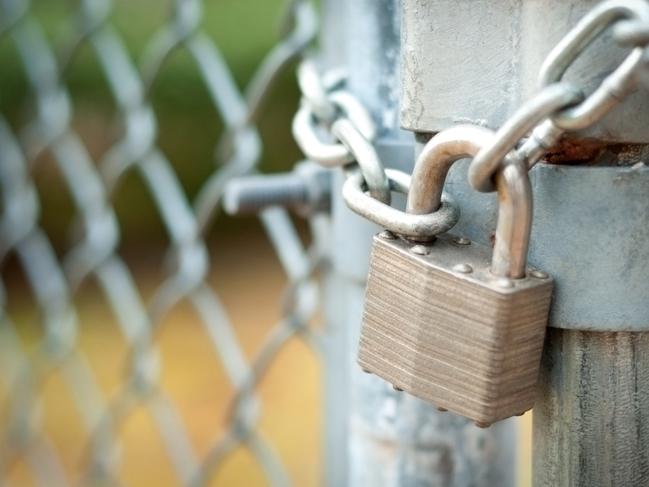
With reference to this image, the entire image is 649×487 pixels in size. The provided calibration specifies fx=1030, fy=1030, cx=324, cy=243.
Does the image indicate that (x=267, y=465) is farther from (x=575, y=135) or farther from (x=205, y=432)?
(x=205, y=432)

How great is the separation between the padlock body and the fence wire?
0.35m

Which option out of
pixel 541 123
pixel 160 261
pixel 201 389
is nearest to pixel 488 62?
pixel 541 123

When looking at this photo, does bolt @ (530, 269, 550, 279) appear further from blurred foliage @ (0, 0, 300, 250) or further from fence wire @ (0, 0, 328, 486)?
blurred foliage @ (0, 0, 300, 250)

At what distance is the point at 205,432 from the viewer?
252 centimetres

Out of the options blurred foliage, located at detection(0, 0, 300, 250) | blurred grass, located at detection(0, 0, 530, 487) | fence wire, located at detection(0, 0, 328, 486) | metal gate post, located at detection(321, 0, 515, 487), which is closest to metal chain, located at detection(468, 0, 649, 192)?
metal gate post, located at detection(321, 0, 515, 487)

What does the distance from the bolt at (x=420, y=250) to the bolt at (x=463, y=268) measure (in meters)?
0.02

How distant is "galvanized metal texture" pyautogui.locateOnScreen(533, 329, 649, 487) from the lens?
1.25 feet

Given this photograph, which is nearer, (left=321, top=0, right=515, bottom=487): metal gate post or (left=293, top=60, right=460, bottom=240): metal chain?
(left=293, top=60, right=460, bottom=240): metal chain

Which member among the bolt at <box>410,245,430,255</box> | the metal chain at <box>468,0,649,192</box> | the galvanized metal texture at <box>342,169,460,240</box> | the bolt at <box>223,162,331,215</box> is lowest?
the bolt at <box>223,162,331,215</box>

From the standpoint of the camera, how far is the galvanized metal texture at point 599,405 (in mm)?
382

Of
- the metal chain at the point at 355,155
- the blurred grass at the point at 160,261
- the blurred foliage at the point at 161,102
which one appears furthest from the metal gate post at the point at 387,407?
the blurred foliage at the point at 161,102

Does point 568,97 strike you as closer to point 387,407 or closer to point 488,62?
point 488,62

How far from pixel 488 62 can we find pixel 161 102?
355 cm

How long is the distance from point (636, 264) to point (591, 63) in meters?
0.07
